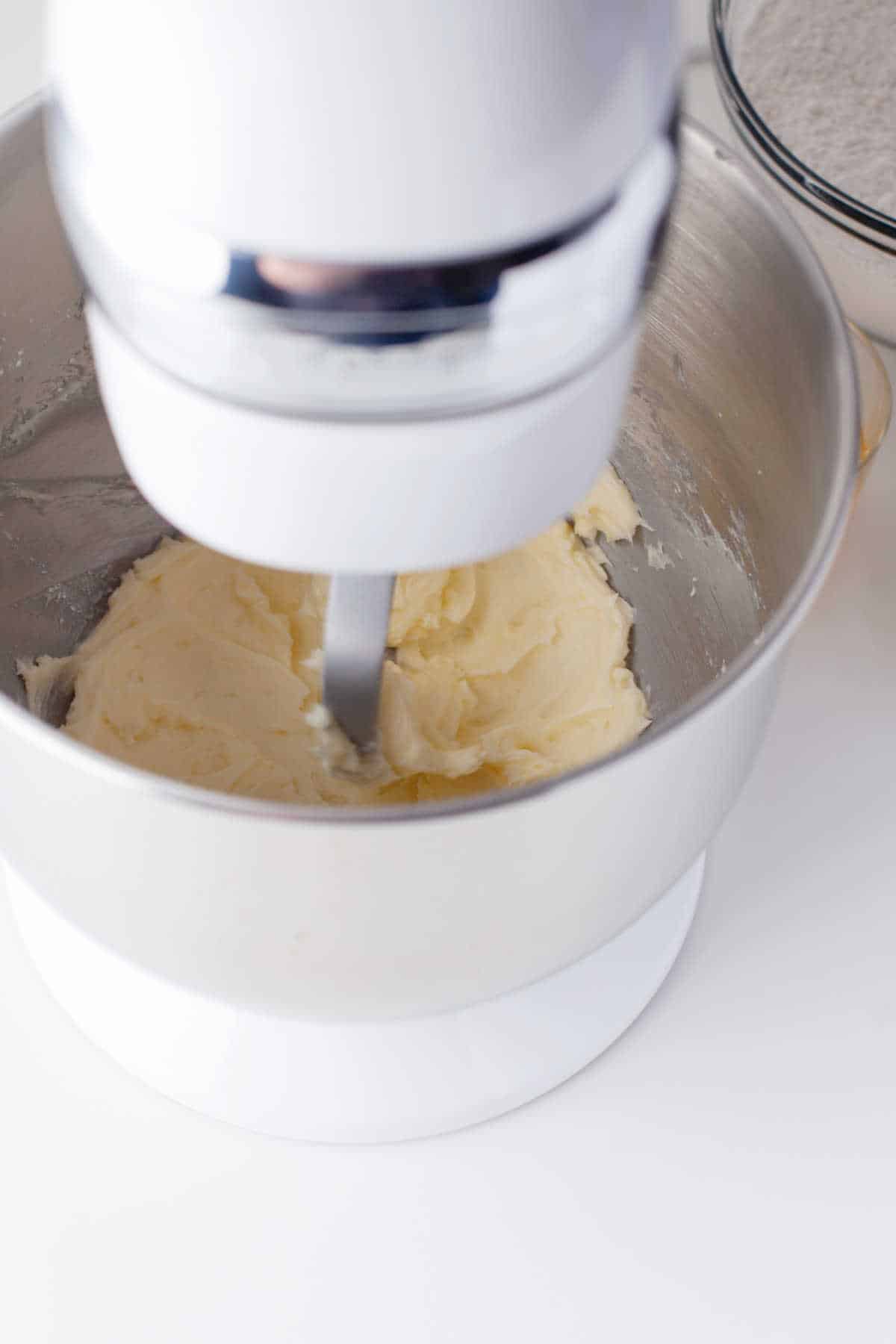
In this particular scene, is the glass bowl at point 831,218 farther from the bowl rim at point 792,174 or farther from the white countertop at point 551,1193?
the white countertop at point 551,1193

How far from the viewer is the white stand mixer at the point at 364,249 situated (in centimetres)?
33

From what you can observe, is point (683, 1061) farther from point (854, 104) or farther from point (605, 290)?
point (854, 104)

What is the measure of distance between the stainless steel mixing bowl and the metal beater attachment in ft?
0.40

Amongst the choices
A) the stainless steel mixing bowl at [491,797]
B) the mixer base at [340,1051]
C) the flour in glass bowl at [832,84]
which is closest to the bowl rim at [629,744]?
the stainless steel mixing bowl at [491,797]

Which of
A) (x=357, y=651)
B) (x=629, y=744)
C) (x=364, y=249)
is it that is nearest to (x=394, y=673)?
(x=357, y=651)

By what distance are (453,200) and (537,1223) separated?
18.1 inches

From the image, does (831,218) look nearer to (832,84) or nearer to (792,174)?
(792,174)

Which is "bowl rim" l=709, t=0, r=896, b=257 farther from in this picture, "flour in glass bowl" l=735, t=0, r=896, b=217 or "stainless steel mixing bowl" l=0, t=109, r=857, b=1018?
"stainless steel mixing bowl" l=0, t=109, r=857, b=1018

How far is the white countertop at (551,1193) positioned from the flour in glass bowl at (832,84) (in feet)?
1.59

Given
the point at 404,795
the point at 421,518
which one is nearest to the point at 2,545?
the point at 404,795

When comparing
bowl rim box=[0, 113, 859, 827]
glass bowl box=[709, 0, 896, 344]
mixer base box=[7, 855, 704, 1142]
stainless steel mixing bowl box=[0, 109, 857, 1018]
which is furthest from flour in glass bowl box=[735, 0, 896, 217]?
mixer base box=[7, 855, 704, 1142]

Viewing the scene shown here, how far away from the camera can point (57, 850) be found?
1.71ft

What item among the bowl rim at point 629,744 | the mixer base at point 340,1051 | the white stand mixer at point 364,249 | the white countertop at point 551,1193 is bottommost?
the white countertop at point 551,1193

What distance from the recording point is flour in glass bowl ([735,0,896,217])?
94 cm
